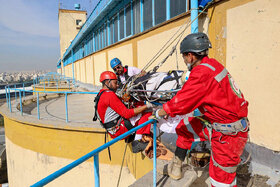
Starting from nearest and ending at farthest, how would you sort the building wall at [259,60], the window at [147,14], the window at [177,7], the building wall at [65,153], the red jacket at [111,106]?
1. the red jacket at [111,106]
2. the building wall at [259,60]
3. the building wall at [65,153]
4. the window at [177,7]
5. the window at [147,14]

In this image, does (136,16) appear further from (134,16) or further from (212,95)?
(212,95)

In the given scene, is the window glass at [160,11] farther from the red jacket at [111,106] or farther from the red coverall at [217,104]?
the red coverall at [217,104]

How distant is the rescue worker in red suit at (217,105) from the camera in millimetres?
1736

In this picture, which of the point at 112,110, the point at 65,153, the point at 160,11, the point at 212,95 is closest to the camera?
the point at 212,95

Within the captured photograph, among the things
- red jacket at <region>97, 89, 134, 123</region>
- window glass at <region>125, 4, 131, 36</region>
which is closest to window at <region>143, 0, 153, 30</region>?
window glass at <region>125, 4, 131, 36</region>

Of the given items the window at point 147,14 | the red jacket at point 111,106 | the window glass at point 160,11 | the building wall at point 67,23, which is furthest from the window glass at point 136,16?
the building wall at point 67,23

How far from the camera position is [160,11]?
21.4ft

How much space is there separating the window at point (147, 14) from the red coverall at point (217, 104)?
5831 millimetres

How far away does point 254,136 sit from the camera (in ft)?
11.7

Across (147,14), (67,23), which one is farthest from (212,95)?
(67,23)

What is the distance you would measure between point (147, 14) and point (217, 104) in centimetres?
659

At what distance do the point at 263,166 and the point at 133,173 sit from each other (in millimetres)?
2841

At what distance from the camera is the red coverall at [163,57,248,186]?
1.73 m

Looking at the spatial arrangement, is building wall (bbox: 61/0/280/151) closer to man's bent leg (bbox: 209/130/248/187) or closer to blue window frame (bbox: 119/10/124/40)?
man's bent leg (bbox: 209/130/248/187)
